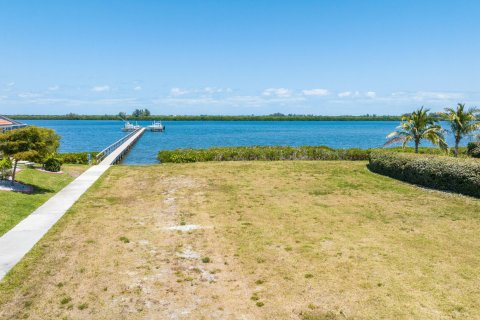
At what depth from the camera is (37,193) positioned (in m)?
19.6

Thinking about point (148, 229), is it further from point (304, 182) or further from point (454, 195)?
point (454, 195)

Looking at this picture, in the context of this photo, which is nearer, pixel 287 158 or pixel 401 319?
pixel 401 319

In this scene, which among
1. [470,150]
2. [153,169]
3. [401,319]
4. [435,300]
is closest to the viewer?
[401,319]

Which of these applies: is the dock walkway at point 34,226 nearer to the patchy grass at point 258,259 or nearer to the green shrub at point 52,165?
the patchy grass at point 258,259

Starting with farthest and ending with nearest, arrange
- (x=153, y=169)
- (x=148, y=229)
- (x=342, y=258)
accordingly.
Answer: (x=153, y=169) < (x=148, y=229) < (x=342, y=258)

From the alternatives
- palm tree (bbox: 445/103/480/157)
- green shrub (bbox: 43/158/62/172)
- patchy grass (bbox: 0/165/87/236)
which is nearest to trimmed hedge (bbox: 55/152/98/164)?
patchy grass (bbox: 0/165/87/236)

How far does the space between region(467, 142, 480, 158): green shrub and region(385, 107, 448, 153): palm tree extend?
12.4 ft

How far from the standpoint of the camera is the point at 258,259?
11.3 metres

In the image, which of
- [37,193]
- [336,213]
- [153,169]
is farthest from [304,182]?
[37,193]

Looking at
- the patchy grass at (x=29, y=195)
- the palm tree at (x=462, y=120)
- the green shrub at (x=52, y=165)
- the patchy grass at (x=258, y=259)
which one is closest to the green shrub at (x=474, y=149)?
the palm tree at (x=462, y=120)

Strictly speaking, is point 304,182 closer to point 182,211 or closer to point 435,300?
point 182,211

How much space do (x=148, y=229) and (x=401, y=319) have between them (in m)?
9.36

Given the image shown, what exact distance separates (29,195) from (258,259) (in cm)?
1353

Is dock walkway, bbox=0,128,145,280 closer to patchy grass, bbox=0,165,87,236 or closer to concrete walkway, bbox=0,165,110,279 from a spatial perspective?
concrete walkway, bbox=0,165,110,279
